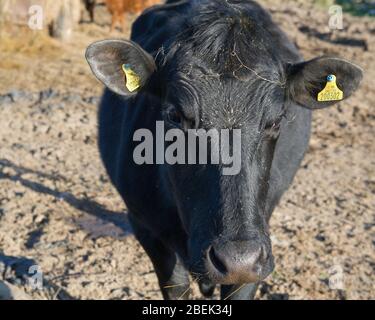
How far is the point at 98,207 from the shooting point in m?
5.73

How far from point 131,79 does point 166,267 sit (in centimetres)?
151

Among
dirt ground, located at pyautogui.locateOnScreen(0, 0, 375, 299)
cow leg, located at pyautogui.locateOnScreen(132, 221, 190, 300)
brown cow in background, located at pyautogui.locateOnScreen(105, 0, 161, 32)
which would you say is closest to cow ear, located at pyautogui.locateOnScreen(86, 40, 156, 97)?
cow leg, located at pyautogui.locateOnScreen(132, 221, 190, 300)

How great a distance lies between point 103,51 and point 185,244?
1.22 m


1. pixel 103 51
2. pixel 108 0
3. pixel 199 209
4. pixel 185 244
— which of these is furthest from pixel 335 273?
pixel 108 0

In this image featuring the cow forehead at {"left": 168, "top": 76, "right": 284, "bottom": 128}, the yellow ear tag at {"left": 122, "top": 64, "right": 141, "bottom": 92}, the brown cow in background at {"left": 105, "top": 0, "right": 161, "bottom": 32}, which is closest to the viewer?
the cow forehead at {"left": 168, "top": 76, "right": 284, "bottom": 128}

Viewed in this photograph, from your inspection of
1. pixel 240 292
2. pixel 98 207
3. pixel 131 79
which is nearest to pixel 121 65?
pixel 131 79

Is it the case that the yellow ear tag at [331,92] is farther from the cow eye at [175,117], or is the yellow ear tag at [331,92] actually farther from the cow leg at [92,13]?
the cow leg at [92,13]

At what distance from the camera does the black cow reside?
268 centimetres

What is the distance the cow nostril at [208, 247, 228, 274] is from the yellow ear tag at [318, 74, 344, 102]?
1.09 m

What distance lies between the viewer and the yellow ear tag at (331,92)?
3.14 metres

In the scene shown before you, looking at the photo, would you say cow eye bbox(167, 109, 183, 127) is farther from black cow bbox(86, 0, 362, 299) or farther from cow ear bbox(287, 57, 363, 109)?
cow ear bbox(287, 57, 363, 109)

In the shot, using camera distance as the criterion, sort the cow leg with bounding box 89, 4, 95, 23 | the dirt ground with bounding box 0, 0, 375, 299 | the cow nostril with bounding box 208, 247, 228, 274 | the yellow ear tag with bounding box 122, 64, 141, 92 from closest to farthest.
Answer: the cow nostril with bounding box 208, 247, 228, 274 < the yellow ear tag with bounding box 122, 64, 141, 92 < the dirt ground with bounding box 0, 0, 375, 299 < the cow leg with bounding box 89, 4, 95, 23

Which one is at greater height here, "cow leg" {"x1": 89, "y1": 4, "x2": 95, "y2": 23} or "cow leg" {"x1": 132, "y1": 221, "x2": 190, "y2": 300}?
"cow leg" {"x1": 132, "y1": 221, "x2": 190, "y2": 300}

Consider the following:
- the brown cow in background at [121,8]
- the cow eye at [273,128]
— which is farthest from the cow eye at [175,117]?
the brown cow in background at [121,8]
